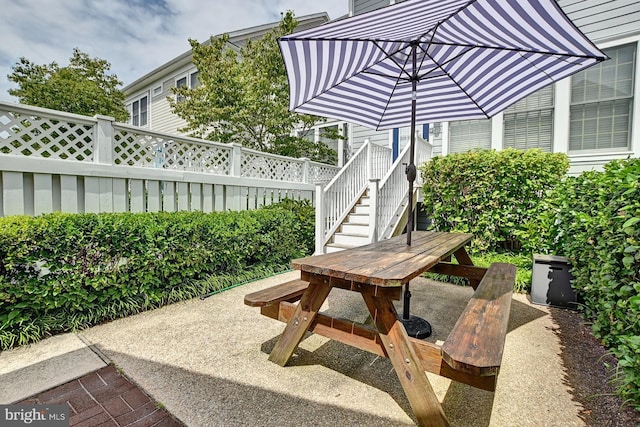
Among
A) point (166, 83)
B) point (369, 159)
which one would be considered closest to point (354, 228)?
point (369, 159)

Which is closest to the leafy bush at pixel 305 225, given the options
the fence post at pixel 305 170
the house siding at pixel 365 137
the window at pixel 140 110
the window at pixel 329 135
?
the fence post at pixel 305 170

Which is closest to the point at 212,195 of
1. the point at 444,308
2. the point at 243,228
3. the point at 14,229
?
the point at 243,228

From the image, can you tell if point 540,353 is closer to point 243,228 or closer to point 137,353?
point 137,353

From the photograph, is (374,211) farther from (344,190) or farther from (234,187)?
(234,187)

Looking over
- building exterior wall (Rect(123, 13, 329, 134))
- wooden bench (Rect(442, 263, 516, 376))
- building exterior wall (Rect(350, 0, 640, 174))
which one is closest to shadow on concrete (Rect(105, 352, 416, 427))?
wooden bench (Rect(442, 263, 516, 376))

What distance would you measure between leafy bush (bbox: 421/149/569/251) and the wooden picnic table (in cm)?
266

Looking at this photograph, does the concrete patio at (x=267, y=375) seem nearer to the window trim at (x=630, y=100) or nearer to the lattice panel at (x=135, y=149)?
the lattice panel at (x=135, y=149)

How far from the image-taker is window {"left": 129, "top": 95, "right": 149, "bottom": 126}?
15.0 metres

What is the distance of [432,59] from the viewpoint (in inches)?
116

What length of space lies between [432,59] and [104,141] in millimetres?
4153

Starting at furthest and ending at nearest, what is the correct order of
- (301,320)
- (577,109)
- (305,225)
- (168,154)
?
(305,225)
(577,109)
(168,154)
(301,320)

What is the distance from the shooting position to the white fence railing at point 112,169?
345cm

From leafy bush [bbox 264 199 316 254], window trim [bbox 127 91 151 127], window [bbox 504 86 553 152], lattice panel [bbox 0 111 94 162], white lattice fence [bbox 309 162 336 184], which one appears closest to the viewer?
lattice panel [bbox 0 111 94 162]

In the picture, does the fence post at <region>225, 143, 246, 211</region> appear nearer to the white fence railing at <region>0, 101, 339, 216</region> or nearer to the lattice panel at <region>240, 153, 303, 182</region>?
the white fence railing at <region>0, 101, 339, 216</region>
